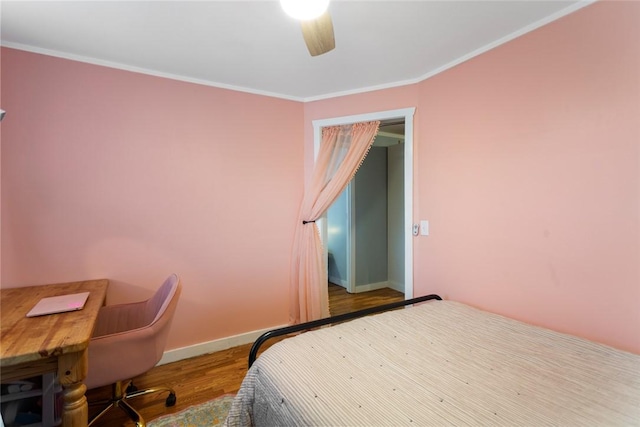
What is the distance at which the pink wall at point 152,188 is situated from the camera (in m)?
2.01

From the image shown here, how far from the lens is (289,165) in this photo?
3.01 m

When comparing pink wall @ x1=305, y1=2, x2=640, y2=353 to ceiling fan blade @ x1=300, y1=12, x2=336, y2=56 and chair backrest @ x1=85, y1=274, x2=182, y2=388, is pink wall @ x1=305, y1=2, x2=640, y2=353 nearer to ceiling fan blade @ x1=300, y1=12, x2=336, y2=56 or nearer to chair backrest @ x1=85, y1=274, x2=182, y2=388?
ceiling fan blade @ x1=300, y1=12, x2=336, y2=56

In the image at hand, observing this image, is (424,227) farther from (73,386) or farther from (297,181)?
(73,386)

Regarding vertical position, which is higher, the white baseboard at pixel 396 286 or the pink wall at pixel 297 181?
the pink wall at pixel 297 181

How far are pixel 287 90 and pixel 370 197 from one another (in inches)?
86.1

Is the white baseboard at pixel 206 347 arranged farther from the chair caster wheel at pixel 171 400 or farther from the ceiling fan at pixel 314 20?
the ceiling fan at pixel 314 20

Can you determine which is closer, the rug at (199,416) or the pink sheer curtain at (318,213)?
the rug at (199,416)

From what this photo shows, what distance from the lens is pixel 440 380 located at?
119cm

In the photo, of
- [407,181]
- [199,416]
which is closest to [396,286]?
[407,181]

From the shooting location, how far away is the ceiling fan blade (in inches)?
45.3

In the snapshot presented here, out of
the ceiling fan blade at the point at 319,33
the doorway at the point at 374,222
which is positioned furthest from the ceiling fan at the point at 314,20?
the doorway at the point at 374,222

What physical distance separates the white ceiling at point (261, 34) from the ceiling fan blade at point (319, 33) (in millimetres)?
447

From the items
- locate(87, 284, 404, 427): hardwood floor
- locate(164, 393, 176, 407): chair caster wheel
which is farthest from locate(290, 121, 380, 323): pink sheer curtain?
locate(164, 393, 176, 407): chair caster wheel

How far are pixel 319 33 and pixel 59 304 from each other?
6.33 ft
